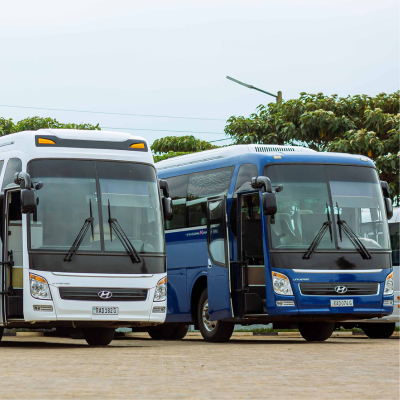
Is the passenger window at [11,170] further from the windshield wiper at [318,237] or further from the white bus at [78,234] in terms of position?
the windshield wiper at [318,237]

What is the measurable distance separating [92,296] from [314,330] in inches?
224

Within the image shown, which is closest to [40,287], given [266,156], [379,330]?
[266,156]

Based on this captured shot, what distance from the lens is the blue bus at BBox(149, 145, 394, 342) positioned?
1698cm

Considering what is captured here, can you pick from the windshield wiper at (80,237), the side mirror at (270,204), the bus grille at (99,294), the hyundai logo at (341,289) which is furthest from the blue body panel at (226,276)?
the windshield wiper at (80,237)

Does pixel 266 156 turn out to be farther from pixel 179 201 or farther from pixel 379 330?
pixel 379 330

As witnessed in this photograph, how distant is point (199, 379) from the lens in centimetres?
988

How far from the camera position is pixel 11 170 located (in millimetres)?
16109

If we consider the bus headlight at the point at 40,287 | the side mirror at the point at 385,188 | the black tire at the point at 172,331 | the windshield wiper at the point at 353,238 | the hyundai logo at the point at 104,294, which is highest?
the side mirror at the point at 385,188

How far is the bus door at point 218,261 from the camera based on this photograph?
58.3 ft

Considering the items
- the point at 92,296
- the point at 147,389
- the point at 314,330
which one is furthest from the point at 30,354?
the point at 314,330

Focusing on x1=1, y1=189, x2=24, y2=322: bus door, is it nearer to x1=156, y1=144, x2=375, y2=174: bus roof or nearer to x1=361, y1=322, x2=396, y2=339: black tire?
x1=156, y1=144, x2=375, y2=174: bus roof

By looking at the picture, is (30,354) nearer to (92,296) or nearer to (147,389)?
(92,296)

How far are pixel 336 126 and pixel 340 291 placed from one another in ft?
46.5

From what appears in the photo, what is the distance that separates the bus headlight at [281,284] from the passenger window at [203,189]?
2103 mm
